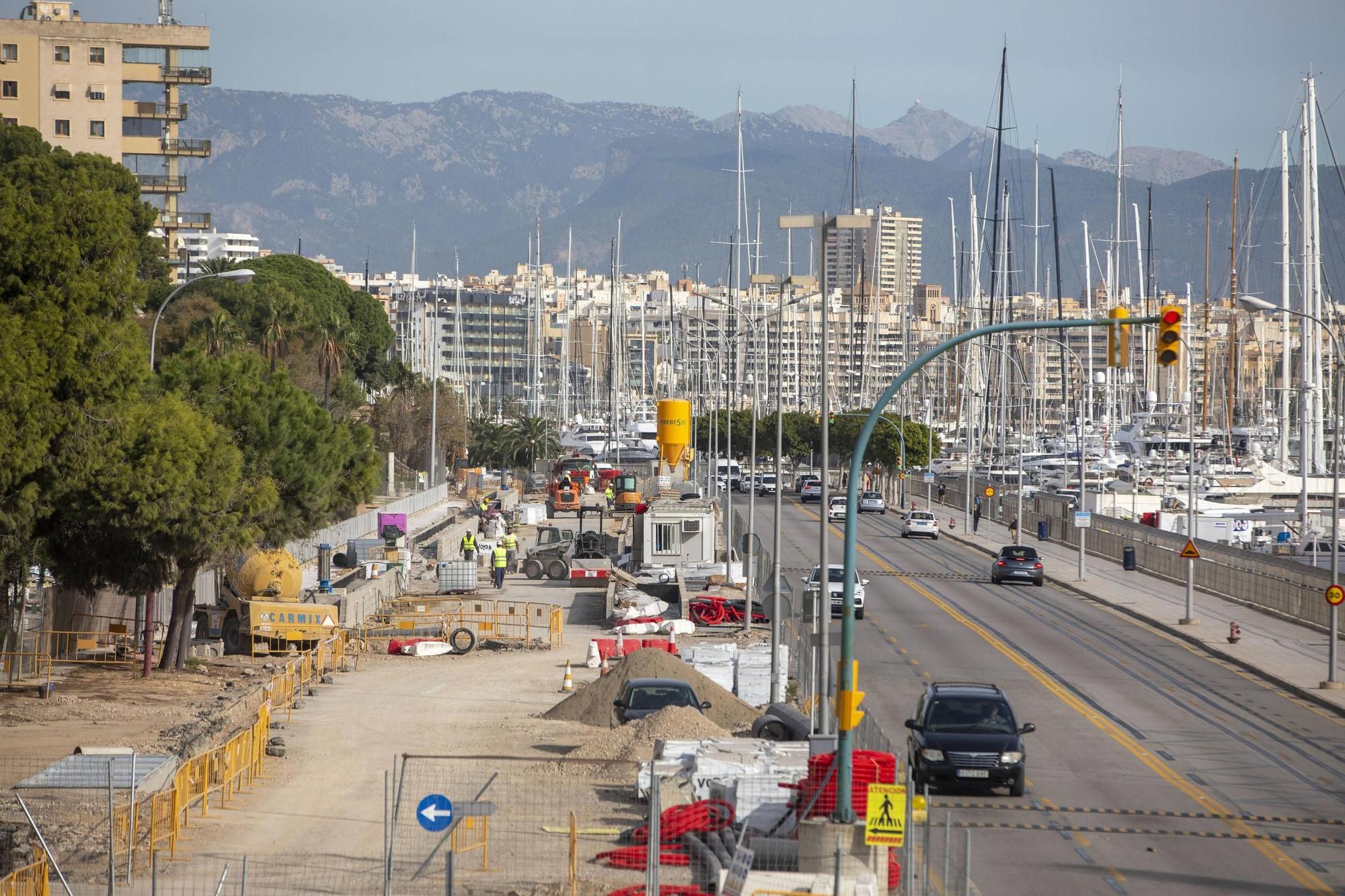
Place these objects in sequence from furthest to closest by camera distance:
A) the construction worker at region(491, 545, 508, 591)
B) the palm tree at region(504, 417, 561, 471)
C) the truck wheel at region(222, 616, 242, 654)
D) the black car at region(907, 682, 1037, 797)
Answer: the palm tree at region(504, 417, 561, 471), the construction worker at region(491, 545, 508, 591), the truck wheel at region(222, 616, 242, 654), the black car at region(907, 682, 1037, 797)

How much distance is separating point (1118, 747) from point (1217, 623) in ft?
65.9

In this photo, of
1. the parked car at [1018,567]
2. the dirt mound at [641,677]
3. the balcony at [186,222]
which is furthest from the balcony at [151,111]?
the dirt mound at [641,677]

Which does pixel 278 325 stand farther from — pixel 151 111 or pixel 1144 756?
pixel 1144 756

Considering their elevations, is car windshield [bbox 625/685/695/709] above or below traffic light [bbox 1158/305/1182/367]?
below

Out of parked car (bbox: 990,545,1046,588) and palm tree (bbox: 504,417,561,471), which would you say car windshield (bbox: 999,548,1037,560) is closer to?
parked car (bbox: 990,545,1046,588)

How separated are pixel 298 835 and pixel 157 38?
89.8 metres

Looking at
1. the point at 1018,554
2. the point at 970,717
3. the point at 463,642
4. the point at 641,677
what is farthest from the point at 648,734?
the point at 1018,554

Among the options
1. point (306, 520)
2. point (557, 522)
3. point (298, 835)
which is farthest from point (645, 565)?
point (298, 835)

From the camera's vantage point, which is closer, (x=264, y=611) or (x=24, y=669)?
(x=24, y=669)

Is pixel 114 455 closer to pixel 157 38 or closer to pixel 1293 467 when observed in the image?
pixel 157 38

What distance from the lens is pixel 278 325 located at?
8544cm

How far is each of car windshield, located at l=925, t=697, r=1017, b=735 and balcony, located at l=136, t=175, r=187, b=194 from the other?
86.7 metres

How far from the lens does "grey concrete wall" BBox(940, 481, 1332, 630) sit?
151 feet

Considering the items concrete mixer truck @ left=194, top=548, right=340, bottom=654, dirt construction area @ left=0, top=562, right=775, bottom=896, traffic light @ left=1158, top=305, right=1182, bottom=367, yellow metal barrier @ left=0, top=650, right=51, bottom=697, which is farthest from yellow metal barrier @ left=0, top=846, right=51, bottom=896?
concrete mixer truck @ left=194, top=548, right=340, bottom=654
